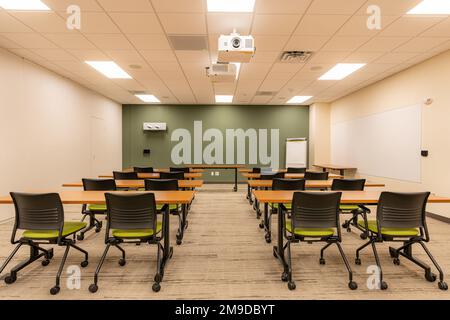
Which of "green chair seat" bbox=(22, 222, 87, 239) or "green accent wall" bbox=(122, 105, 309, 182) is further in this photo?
"green accent wall" bbox=(122, 105, 309, 182)

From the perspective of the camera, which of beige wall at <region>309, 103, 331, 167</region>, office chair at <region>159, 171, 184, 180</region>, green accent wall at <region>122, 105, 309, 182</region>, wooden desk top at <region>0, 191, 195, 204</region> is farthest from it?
green accent wall at <region>122, 105, 309, 182</region>

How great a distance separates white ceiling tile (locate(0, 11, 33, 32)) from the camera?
3578 millimetres

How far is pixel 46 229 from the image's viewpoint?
2.59 meters

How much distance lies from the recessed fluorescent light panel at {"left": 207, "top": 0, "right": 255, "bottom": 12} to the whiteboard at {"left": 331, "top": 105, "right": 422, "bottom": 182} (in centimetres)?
425

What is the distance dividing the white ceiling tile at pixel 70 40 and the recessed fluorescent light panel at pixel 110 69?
883 millimetres

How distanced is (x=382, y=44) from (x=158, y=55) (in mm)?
3804

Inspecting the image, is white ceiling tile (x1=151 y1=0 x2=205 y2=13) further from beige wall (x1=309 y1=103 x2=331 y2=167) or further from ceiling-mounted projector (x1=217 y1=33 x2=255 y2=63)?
beige wall (x1=309 y1=103 x2=331 y2=167)

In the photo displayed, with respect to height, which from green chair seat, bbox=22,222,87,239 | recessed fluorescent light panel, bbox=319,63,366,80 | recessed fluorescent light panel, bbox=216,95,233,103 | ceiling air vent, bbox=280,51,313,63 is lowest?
green chair seat, bbox=22,222,87,239

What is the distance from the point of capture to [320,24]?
374 cm

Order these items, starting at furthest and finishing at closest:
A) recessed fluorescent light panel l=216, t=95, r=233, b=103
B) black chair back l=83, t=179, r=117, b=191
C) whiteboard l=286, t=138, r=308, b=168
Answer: whiteboard l=286, t=138, r=308, b=168 → recessed fluorescent light panel l=216, t=95, r=233, b=103 → black chair back l=83, t=179, r=117, b=191

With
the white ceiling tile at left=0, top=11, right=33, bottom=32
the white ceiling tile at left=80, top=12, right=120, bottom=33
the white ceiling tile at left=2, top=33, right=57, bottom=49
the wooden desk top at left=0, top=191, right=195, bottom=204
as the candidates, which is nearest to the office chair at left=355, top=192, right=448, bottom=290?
the wooden desk top at left=0, top=191, right=195, bottom=204

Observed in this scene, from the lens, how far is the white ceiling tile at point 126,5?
10.6 ft

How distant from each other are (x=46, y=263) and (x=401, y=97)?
23.1ft

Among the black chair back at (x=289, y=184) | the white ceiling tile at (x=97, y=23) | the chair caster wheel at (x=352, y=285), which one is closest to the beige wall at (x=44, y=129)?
the white ceiling tile at (x=97, y=23)
